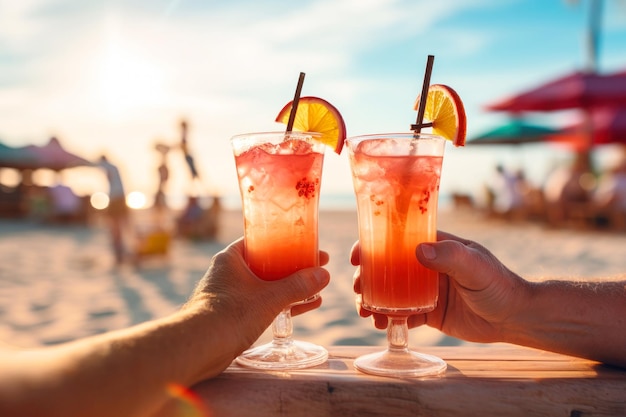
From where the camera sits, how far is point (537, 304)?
172 centimetres

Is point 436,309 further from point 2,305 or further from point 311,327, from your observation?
point 2,305

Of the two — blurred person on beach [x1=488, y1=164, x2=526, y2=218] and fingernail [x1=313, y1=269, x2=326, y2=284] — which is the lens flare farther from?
blurred person on beach [x1=488, y1=164, x2=526, y2=218]

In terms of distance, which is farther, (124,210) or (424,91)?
(124,210)

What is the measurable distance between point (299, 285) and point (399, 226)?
0.36m

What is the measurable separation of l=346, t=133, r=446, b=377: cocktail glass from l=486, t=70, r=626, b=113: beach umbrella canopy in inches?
446

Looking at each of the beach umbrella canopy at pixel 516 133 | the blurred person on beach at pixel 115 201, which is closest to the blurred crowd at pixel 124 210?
the blurred person on beach at pixel 115 201

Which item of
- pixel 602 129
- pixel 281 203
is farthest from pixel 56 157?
pixel 281 203

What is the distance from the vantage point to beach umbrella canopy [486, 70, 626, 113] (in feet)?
38.1

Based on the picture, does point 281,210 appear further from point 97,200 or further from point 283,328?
point 97,200

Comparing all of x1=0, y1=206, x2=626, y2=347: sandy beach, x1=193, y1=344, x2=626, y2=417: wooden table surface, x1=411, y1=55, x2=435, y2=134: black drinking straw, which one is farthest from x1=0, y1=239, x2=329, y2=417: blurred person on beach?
x1=0, y1=206, x2=626, y2=347: sandy beach

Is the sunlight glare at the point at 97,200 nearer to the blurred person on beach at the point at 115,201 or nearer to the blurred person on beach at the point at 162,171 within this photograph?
the blurred person on beach at the point at 162,171

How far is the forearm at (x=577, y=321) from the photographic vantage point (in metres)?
1.67

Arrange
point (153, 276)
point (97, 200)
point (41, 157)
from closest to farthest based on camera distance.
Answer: point (153, 276)
point (97, 200)
point (41, 157)

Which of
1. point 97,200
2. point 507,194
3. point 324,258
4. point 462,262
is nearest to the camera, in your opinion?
point 462,262
